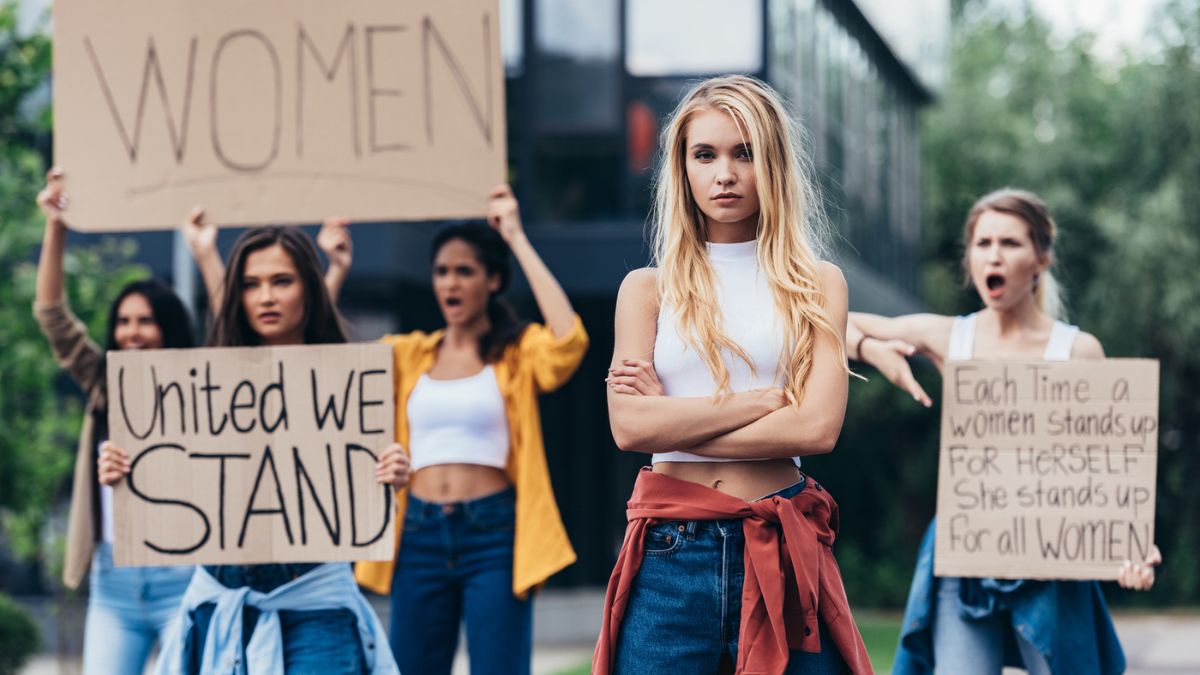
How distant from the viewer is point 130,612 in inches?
239

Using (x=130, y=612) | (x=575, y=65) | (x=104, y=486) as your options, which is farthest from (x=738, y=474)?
(x=575, y=65)

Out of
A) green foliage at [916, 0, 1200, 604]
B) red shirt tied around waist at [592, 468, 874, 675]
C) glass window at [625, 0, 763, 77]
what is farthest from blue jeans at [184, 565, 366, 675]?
green foliage at [916, 0, 1200, 604]

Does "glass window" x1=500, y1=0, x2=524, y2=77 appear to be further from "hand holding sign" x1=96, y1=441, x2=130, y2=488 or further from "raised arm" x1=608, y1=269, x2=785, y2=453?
"raised arm" x1=608, y1=269, x2=785, y2=453

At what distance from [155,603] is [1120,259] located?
17.9m

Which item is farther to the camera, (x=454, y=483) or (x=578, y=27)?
(x=578, y=27)

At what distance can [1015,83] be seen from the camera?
27078 mm

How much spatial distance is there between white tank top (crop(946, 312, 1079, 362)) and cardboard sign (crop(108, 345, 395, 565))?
1865 millimetres

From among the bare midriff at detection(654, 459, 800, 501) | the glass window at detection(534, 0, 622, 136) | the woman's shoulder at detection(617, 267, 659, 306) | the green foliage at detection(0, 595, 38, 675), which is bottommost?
the green foliage at detection(0, 595, 38, 675)

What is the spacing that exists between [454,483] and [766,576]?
2.19 meters

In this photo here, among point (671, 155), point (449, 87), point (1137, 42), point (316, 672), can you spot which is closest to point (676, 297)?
point (671, 155)

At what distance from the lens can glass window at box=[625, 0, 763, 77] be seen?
15820 millimetres

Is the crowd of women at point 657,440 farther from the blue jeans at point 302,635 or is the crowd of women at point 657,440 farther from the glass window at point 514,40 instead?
the glass window at point 514,40

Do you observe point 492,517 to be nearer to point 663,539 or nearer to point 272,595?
point 272,595

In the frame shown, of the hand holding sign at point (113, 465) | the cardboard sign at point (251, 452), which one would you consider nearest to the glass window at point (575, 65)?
the cardboard sign at point (251, 452)
